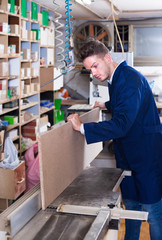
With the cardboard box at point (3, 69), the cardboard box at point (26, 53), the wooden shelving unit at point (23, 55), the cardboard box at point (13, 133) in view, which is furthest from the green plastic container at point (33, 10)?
the cardboard box at point (13, 133)

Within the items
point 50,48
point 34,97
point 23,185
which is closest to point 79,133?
point 23,185

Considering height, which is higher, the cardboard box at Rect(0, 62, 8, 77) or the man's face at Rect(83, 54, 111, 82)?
the cardboard box at Rect(0, 62, 8, 77)

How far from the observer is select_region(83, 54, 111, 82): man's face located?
188cm

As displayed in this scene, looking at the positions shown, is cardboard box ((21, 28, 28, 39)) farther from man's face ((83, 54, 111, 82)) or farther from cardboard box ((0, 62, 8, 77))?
man's face ((83, 54, 111, 82))

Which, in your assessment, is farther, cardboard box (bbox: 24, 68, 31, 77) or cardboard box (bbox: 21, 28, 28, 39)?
cardboard box (bbox: 24, 68, 31, 77)

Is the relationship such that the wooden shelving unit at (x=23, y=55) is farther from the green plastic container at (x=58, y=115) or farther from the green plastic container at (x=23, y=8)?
the green plastic container at (x=58, y=115)

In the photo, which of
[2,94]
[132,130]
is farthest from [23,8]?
[132,130]

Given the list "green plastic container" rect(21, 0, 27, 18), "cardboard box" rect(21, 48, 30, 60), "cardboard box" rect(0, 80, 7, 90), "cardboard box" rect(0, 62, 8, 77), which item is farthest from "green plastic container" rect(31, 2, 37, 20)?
"cardboard box" rect(0, 80, 7, 90)

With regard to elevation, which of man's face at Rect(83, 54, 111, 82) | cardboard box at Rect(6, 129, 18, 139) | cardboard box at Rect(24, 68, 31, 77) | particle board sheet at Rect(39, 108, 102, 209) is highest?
cardboard box at Rect(24, 68, 31, 77)

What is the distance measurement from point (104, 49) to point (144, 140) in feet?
1.86

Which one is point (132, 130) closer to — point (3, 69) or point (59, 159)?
point (59, 159)

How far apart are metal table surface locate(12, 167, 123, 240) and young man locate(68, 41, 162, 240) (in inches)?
5.7

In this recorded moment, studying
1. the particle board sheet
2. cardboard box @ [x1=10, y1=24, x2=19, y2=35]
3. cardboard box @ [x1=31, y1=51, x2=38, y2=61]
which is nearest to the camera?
the particle board sheet

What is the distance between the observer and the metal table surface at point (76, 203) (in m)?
1.33
